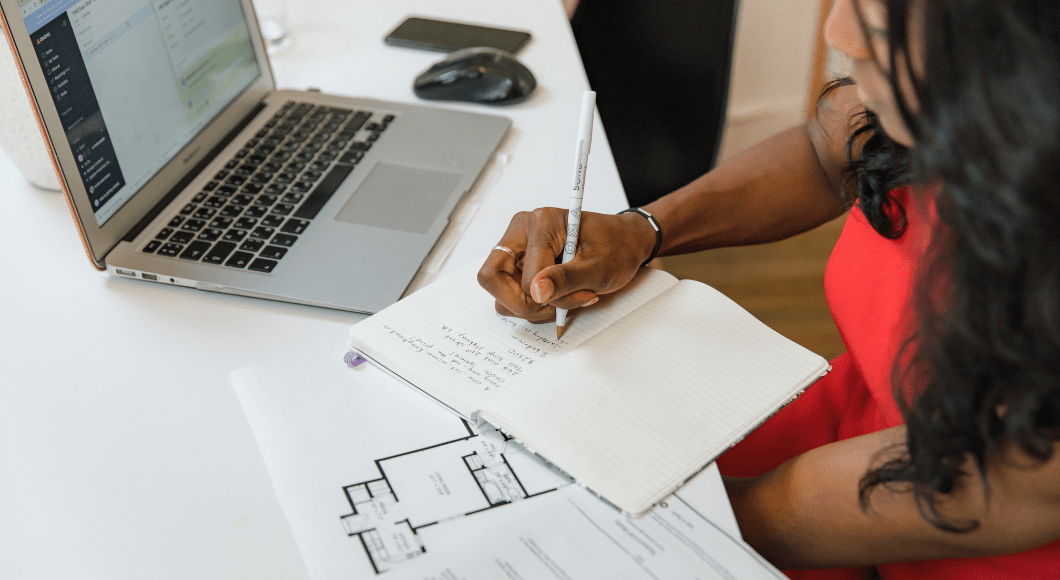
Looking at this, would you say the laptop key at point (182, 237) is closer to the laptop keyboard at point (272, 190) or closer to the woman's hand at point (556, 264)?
the laptop keyboard at point (272, 190)

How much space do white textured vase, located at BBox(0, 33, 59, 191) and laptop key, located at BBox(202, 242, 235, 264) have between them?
213 millimetres

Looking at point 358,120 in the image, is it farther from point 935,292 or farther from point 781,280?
point 781,280

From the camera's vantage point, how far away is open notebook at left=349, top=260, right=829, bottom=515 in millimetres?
532

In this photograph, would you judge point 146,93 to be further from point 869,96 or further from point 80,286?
point 869,96

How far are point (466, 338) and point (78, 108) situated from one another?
0.42 m

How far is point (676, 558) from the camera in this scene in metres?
0.48

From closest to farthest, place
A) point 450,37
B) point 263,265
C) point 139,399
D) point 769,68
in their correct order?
point 139,399 < point 263,265 < point 450,37 < point 769,68

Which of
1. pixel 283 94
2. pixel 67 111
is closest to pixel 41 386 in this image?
pixel 67 111

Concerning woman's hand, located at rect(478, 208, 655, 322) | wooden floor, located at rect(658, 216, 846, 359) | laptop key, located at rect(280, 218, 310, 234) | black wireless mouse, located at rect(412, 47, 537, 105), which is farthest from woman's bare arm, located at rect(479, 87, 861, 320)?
wooden floor, located at rect(658, 216, 846, 359)

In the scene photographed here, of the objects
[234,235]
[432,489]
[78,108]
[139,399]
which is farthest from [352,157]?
[432,489]

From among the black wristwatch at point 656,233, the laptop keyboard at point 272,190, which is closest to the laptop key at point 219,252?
the laptop keyboard at point 272,190

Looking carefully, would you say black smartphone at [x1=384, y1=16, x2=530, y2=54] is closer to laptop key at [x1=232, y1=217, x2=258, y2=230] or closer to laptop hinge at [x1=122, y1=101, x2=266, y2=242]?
laptop hinge at [x1=122, y1=101, x2=266, y2=242]

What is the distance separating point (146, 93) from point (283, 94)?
260 mm

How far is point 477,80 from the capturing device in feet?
3.44
